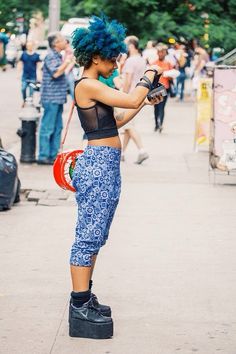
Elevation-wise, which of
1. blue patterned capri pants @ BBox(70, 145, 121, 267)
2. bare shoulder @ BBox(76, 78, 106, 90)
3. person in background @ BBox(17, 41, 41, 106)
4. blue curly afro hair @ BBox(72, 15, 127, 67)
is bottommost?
person in background @ BBox(17, 41, 41, 106)

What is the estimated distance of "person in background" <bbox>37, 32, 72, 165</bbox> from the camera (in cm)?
1344

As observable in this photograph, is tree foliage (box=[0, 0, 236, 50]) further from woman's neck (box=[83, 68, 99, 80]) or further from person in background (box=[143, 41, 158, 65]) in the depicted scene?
woman's neck (box=[83, 68, 99, 80])

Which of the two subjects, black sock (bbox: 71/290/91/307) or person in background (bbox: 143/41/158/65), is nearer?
black sock (bbox: 71/290/91/307)

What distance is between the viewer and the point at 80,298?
570 cm

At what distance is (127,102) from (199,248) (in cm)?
304

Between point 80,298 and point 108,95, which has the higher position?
point 108,95

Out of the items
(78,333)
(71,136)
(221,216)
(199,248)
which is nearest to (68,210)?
(221,216)

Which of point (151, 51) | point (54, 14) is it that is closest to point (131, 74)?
point (54, 14)

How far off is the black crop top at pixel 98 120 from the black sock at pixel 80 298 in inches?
34.3

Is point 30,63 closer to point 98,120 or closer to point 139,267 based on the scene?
point 139,267

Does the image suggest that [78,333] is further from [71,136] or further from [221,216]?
[71,136]

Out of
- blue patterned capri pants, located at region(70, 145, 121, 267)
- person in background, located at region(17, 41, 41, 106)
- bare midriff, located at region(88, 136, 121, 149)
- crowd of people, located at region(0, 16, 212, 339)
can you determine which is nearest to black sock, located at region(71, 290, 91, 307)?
crowd of people, located at region(0, 16, 212, 339)

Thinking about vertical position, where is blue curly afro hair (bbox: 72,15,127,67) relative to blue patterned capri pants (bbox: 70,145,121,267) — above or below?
above

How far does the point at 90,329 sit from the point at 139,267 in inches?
72.6
